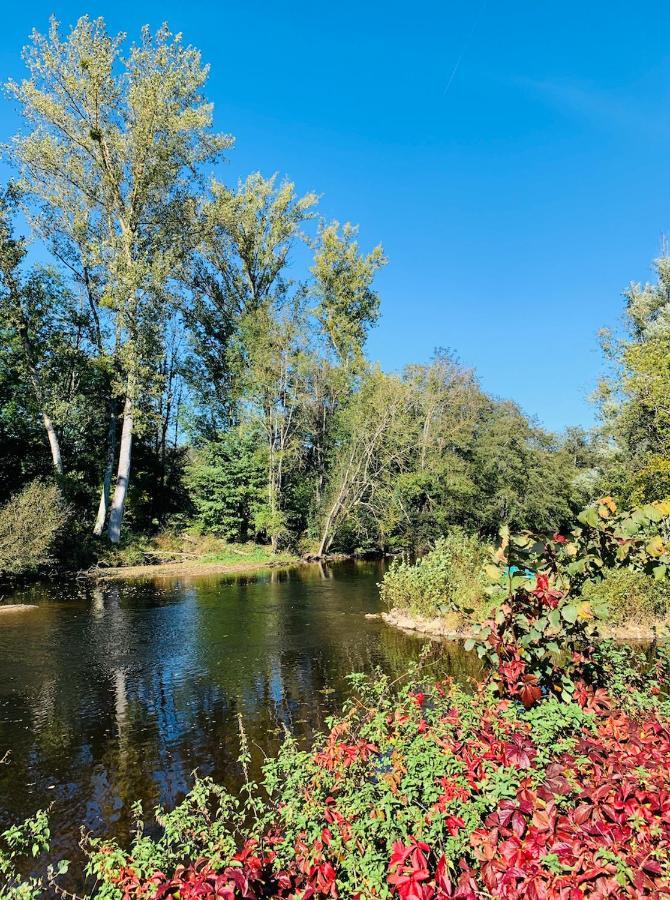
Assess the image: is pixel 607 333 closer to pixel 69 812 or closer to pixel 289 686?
pixel 289 686

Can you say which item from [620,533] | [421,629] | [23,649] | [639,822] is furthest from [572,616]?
[23,649]

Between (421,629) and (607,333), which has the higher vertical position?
(607,333)

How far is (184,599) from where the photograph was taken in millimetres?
18719

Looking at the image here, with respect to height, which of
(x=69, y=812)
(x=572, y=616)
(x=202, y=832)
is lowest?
(x=69, y=812)

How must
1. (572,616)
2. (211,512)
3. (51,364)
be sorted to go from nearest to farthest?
1. (572,616)
2. (51,364)
3. (211,512)

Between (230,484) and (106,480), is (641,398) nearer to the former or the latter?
(230,484)

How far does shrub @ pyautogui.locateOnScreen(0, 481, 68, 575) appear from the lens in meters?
18.1

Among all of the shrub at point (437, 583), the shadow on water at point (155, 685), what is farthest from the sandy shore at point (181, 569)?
the shrub at point (437, 583)

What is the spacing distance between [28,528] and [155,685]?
Answer: 1088cm

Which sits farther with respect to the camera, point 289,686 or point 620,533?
point 289,686

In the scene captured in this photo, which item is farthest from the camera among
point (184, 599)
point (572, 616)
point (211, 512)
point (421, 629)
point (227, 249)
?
point (227, 249)

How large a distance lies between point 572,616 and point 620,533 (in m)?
0.77

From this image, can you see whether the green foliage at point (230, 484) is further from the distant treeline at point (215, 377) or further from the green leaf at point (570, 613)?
the green leaf at point (570, 613)

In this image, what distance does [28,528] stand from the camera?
735 inches
